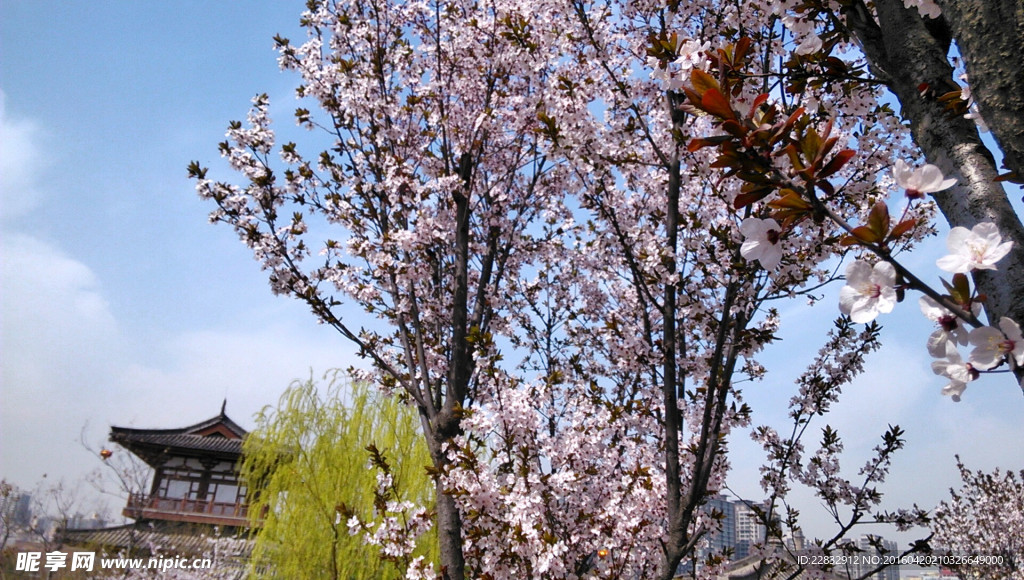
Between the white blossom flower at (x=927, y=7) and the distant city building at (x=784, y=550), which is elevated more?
the white blossom flower at (x=927, y=7)

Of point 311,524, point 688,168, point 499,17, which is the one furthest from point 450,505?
point 311,524

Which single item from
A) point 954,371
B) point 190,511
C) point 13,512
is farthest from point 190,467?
point 954,371

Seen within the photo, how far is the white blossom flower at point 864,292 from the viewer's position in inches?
41.1

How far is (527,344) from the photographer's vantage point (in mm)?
7254

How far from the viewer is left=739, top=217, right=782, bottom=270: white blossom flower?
1258mm

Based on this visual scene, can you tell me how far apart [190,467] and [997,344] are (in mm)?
28252

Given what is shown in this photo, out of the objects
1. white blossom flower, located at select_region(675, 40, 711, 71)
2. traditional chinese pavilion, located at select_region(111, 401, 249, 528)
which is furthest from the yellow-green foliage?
traditional chinese pavilion, located at select_region(111, 401, 249, 528)

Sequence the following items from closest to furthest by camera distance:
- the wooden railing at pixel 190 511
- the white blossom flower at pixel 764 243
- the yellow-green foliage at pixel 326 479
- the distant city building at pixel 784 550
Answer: the white blossom flower at pixel 764 243
the distant city building at pixel 784 550
the yellow-green foliage at pixel 326 479
the wooden railing at pixel 190 511

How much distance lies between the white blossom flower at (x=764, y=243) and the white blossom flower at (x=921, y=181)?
0.82ft

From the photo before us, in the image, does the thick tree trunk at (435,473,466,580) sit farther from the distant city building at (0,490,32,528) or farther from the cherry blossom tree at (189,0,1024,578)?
the distant city building at (0,490,32,528)

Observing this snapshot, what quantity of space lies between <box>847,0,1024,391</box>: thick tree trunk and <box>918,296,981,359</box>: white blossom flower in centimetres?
7

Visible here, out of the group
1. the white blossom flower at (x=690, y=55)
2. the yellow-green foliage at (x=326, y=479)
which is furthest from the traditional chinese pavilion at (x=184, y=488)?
the white blossom flower at (x=690, y=55)

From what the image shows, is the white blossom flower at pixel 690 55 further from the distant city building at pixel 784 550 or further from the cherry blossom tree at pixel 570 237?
the distant city building at pixel 784 550

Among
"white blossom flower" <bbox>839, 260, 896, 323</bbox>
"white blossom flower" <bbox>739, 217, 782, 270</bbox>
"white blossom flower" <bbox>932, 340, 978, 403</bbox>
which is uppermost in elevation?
"white blossom flower" <bbox>739, 217, 782, 270</bbox>
